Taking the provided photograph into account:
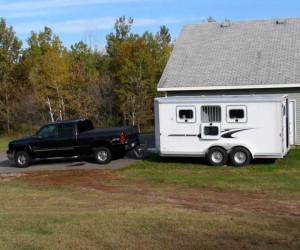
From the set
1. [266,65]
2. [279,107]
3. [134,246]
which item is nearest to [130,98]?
[266,65]

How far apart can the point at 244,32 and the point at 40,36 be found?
96.4ft

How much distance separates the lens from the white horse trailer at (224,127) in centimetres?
1711

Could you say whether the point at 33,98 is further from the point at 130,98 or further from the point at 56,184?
the point at 56,184

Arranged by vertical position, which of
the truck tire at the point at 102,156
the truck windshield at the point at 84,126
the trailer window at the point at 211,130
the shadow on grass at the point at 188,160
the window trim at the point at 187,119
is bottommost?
the shadow on grass at the point at 188,160

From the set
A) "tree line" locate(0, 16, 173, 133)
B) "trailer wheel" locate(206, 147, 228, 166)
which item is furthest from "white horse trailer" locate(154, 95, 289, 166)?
"tree line" locate(0, 16, 173, 133)

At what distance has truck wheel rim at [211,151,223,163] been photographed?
58.4 feet

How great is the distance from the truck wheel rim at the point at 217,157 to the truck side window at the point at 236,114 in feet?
4.04

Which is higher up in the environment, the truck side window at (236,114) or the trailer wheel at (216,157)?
the truck side window at (236,114)

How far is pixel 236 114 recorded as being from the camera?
1752cm

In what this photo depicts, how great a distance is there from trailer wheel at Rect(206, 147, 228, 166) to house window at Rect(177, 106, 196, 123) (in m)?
1.28

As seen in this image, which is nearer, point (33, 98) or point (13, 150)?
point (13, 150)

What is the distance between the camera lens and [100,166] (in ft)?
63.6

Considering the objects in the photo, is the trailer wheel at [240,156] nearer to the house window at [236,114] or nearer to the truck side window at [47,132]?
the house window at [236,114]

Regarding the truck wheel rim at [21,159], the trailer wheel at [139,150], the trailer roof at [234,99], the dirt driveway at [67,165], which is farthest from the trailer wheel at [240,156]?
the truck wheel rim at [21,159]
